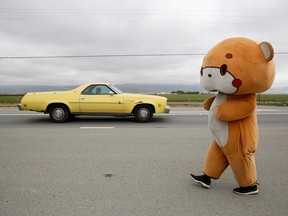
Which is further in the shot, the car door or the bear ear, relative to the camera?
the car door

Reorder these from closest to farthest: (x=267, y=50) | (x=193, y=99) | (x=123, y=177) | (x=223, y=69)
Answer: (x=267, y=50) → (x=223, y=69) → (x=123, y=177) → (x=193, y=99)

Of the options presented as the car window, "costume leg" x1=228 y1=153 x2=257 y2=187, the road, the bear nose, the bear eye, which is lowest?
the road

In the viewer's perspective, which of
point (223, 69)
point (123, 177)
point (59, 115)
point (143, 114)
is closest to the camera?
point (223, 69)

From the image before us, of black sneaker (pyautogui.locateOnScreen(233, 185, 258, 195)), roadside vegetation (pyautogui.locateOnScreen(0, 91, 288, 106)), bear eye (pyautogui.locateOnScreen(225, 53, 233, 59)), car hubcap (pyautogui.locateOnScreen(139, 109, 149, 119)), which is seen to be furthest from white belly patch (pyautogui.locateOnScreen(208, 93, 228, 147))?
roadside vegetation (pyautogui.locateOnScreen(0, 91, 288, 106))

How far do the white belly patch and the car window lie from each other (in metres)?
6.43

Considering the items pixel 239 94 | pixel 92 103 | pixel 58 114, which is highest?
pixel 239 94

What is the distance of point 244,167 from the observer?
10.5 feet

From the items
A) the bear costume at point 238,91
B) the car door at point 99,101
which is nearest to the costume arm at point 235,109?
the bear costume at point 238,91

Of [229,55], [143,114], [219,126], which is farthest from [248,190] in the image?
[143,114]

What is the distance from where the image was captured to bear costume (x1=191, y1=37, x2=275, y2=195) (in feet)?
9.68

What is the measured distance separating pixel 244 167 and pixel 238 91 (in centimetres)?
93

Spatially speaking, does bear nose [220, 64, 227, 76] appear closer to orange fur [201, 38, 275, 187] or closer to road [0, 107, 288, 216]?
orange fur [201, 38, 275, 187]

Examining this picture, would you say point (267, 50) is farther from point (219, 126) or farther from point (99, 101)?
point (99, 101)

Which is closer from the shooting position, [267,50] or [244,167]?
[267,50]
